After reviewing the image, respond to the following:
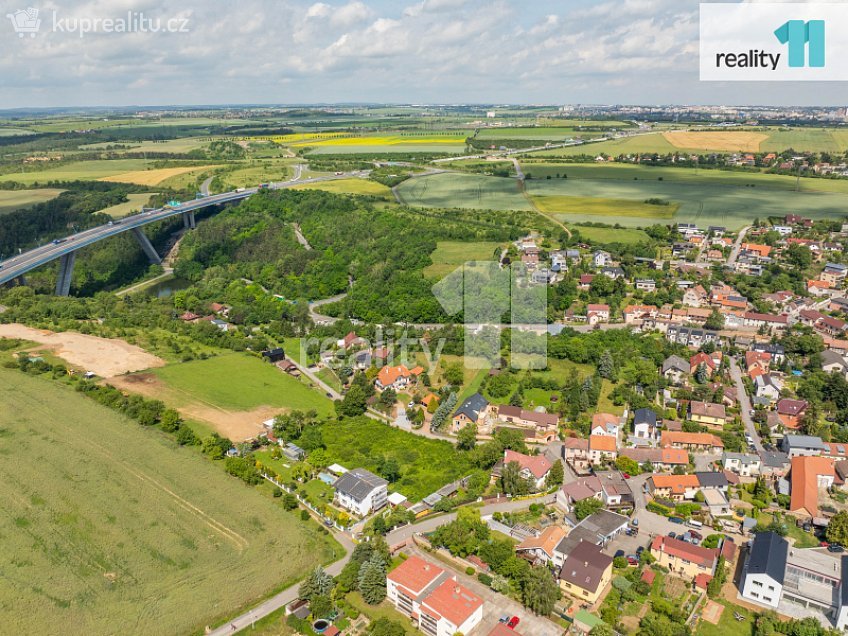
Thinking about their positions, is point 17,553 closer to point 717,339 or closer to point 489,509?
point 489,509

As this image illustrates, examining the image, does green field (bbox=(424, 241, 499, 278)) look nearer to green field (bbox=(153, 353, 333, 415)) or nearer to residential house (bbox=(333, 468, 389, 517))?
green field (bbox=(153, 353, 333, 415))

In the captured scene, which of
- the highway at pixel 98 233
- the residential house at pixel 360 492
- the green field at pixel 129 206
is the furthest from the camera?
the green field at pixel 129 206

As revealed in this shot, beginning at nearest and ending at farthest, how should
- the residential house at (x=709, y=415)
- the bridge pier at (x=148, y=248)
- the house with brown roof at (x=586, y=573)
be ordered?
the house with brown roof at (x=586, y=573) < the residential house at (x=709, y=415) < the bridge pier at (x=148, y=248)

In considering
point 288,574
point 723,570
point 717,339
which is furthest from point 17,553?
point 717,339

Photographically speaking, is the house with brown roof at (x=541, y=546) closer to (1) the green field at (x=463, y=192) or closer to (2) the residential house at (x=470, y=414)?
(2) the residential house at (x=470, y=414)

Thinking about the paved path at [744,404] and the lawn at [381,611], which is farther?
the paved path at [744,404]

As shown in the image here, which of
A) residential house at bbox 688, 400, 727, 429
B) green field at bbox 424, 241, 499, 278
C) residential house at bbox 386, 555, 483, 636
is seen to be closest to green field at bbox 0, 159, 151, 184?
green field at bbox 424, 241, 499, 278

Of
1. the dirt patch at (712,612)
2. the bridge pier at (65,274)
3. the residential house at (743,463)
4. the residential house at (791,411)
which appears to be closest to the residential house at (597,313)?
the residential house at (791,411)

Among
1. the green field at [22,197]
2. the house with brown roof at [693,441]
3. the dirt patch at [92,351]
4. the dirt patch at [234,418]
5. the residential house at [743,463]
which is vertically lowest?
the residential house at [743,463]
